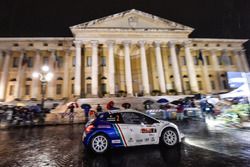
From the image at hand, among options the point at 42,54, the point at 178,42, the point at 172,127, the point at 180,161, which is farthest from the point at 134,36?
the point at 180,161

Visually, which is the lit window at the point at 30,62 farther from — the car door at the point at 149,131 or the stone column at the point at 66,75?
the car door at the point at 149,131

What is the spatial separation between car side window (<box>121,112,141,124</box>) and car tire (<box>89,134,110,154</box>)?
0.88 m

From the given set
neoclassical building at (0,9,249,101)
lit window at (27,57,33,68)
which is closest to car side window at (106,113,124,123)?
neoclassical building at (0,9,249,101)

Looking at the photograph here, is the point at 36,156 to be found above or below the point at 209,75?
below

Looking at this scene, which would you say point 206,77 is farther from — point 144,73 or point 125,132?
point 125,132

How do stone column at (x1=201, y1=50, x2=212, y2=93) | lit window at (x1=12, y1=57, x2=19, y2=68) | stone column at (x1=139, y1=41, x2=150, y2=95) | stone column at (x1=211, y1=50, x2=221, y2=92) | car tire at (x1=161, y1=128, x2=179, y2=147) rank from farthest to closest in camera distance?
stone column at (x1=211, y1=50, x2=221, y2=92) < stone column at (x1=201, y1=50, x2=212, y2=93) < lit window at (x1=12, y1=57, x2=19, y2=68) < stone column at (x1=139, y1=41, x2=150, y2=95) < car tire at (x1=161, y1=128, x2=179, y2=147)

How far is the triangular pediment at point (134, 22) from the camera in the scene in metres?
26.0

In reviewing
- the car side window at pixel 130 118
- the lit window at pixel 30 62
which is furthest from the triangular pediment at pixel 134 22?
the car side window at pixel 130 118

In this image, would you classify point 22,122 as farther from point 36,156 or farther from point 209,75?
point 209,75

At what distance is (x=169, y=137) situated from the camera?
5.56 m

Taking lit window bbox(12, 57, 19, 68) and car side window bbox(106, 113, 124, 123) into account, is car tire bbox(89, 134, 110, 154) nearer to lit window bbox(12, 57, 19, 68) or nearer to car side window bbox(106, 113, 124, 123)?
car side window bbox(106, 113, 124, 123)

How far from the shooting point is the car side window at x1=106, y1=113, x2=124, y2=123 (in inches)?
207

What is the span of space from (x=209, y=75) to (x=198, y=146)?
32135 mm

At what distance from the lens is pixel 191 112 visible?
15523 mm
